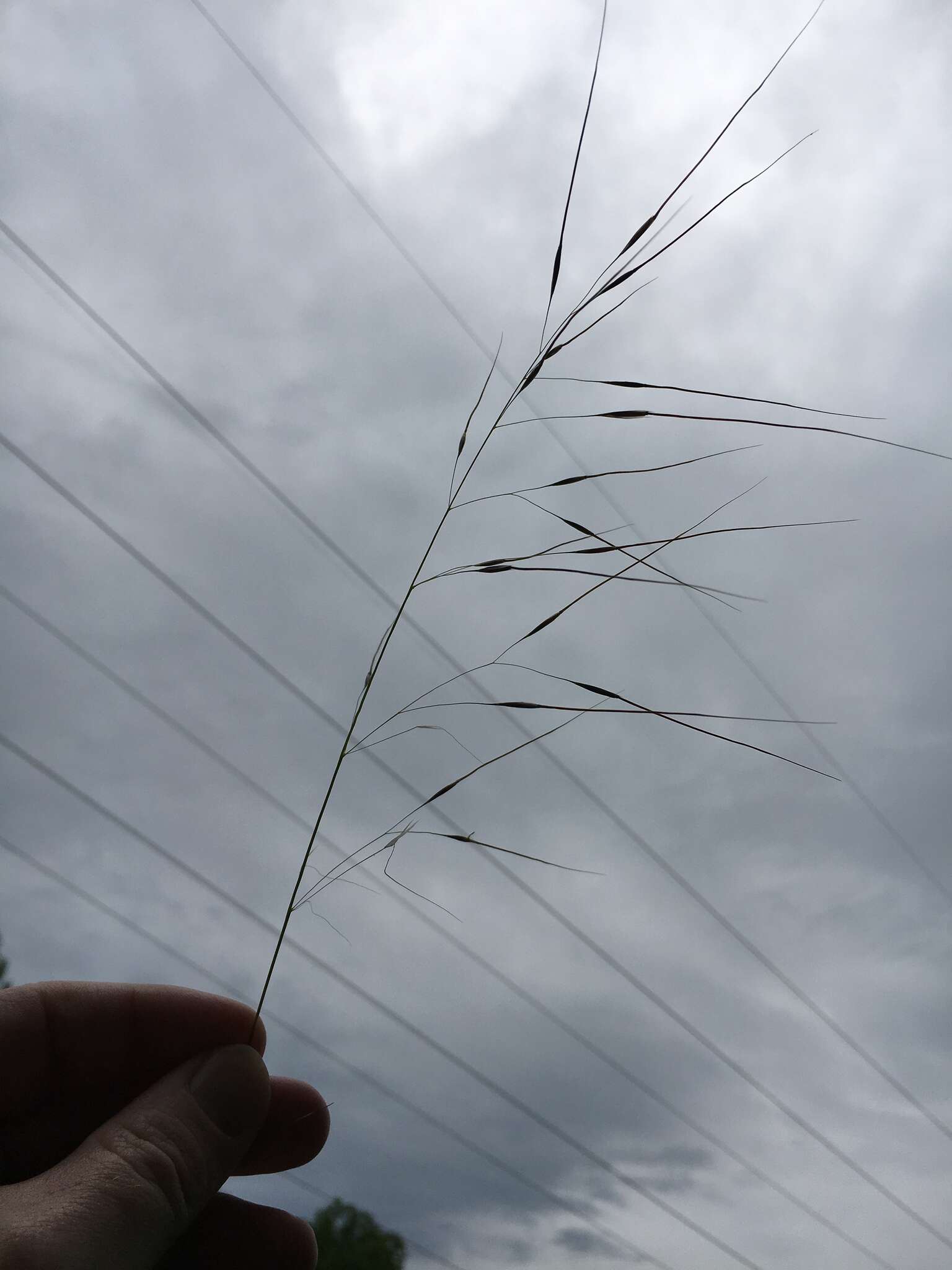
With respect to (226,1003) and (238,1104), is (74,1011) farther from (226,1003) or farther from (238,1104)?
(238,1104)

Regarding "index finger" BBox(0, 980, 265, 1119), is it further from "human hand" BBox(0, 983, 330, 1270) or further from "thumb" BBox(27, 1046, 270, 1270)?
"thumb" BBox(27, 1046, 270, 1270)

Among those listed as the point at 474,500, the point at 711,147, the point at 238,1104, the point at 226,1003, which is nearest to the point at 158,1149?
the point at 238,1104

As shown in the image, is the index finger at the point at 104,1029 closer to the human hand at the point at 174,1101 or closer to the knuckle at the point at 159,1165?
the human hand at the point at 174,1101

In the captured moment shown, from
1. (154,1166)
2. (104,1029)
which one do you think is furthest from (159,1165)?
(104,1029)

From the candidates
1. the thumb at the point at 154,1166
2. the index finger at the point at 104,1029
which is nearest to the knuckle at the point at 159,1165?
the thumb at the point at 154,1166

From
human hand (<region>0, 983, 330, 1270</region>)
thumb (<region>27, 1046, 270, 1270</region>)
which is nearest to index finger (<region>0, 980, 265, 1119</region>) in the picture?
human hand (<region>0, 983, 330, 1270</region>)

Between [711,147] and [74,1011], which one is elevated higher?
[711,147]

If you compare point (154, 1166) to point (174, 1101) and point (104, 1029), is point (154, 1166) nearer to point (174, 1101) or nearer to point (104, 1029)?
point (174, 1101)

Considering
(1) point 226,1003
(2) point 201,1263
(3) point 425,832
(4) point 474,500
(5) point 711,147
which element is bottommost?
(2) point 201,1263
